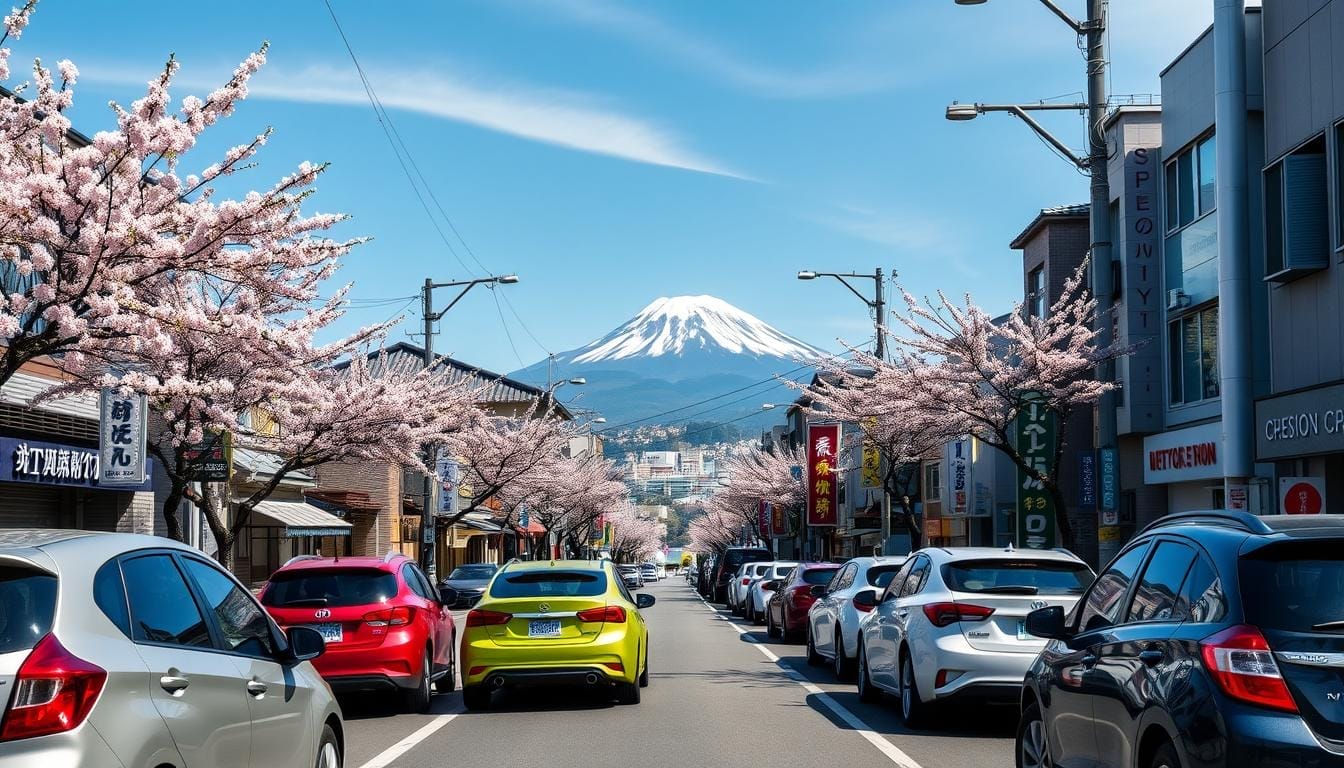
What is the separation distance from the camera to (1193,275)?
84.9ft

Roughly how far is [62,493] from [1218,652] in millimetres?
24413

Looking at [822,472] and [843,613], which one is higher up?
[822,472]

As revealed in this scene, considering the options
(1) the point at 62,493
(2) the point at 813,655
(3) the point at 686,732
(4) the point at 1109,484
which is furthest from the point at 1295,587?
(1) the point at 62,493

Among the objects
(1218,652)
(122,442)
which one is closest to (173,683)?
(1218,652)

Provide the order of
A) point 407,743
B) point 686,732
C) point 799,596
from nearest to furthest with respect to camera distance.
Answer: point 407,743, point 686,732, point 799,596

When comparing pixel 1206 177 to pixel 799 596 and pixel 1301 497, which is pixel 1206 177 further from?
pixel 799 596

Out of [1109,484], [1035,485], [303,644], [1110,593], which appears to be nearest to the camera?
[303,644]

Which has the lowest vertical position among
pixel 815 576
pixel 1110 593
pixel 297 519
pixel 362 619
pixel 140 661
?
pixel 815 576

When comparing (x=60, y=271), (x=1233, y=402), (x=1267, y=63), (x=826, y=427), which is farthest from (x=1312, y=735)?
(x=826, y=427)

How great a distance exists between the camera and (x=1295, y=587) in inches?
219

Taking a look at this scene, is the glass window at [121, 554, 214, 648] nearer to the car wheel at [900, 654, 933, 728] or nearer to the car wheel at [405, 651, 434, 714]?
the car wheel at [900, 654, 933, 728]

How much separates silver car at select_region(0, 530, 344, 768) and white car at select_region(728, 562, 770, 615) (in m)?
29.6

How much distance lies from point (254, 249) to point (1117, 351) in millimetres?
12775

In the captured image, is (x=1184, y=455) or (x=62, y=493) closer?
(x=1184, y=455)
